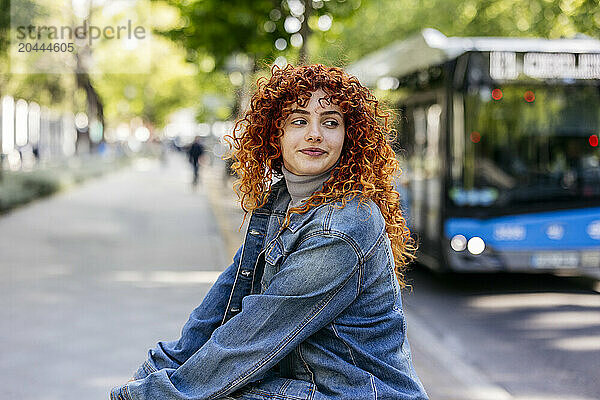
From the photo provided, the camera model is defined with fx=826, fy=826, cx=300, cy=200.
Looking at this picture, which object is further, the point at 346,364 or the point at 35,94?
the point at 35,94

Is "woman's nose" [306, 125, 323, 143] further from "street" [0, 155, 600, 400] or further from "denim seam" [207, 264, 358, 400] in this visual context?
"street" [0, 155, 600, 400]

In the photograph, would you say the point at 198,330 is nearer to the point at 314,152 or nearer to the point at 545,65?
the point at 314,152

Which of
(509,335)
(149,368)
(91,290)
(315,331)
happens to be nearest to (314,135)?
(315,331)

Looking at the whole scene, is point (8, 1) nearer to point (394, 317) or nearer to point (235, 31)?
point (235, 31)

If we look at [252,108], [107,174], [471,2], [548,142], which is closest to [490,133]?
[548,142]

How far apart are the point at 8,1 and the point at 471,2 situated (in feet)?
39.5

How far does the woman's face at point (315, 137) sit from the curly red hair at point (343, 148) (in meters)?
0.02

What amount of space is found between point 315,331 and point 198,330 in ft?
1.43

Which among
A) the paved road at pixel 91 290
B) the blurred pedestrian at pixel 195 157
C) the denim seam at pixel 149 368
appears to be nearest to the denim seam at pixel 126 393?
the denim seam at pixel 149 368

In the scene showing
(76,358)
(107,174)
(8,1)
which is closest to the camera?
(76,358)

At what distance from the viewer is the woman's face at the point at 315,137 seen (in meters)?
2.06

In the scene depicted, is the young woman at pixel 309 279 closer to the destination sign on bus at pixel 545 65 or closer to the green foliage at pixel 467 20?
the destination sign on bus at pixel 545 65

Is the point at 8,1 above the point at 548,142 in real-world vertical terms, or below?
above

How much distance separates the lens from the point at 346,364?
1.92 metres
